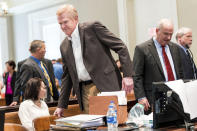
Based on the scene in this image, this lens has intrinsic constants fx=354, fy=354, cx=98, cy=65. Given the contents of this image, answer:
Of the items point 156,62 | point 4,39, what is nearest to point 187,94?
point 156,62

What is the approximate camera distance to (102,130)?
7.48ft

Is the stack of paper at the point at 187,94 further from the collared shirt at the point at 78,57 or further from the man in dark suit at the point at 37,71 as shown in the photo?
the man in dark suit at the point at 37,71

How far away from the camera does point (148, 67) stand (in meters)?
4.04

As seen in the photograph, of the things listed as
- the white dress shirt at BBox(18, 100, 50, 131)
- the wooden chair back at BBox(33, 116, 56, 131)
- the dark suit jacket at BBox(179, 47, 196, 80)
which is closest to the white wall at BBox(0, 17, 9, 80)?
the white dress shirt at BBox(18, 100, 50, 131)

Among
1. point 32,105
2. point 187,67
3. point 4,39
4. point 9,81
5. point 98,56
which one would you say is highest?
point 4,39

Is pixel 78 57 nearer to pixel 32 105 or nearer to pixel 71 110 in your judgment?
pixel 32 105

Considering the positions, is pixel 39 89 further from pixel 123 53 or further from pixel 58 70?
pixel 58 70

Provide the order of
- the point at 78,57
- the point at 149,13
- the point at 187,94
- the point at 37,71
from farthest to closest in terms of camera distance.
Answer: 1. the point at 149,13
2. the point at 37,71
3. the point at 78,57
4. the point at 187,94

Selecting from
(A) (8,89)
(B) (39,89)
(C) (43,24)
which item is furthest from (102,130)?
(C) (43,24)

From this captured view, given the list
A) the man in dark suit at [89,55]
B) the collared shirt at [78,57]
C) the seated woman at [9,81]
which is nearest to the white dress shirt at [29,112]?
the man in dark suit at [89,55]

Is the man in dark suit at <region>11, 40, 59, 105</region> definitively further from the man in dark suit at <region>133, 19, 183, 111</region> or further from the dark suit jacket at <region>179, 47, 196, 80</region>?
the dark suit jacket at <region>179, 47, 196, 80</region>

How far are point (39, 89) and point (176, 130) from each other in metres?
2.40

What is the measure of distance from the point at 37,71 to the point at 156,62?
6.48ft

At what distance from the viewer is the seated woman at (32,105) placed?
400 cm
